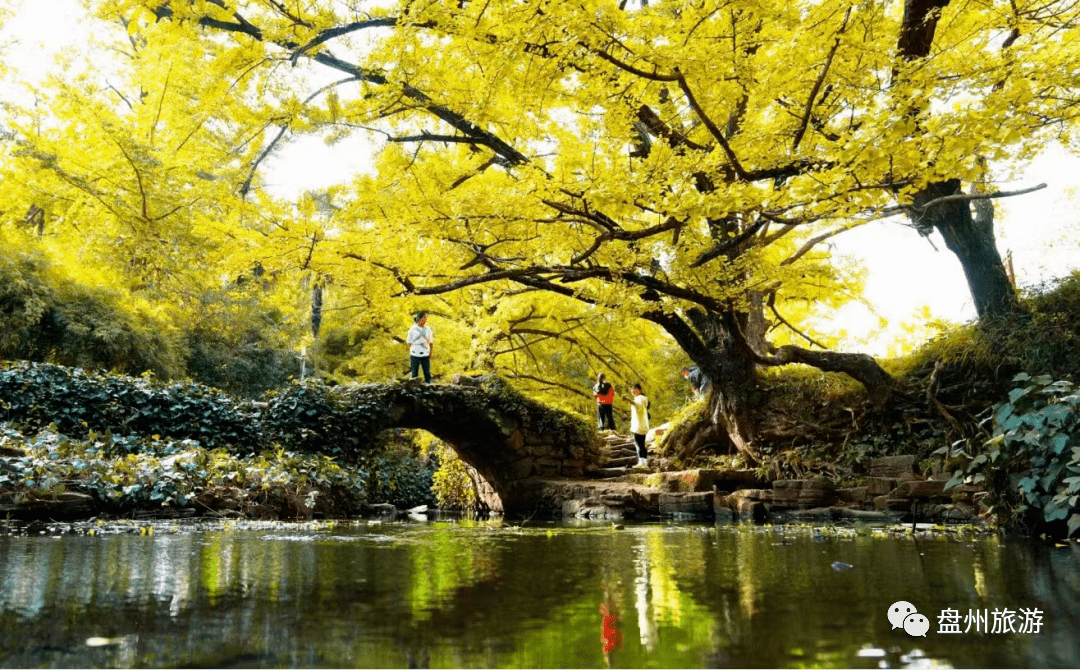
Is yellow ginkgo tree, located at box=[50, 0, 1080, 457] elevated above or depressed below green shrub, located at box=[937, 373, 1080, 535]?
above

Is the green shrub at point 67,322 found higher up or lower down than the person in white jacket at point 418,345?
higher up

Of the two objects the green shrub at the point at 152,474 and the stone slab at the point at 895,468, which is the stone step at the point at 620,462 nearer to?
the stone slab at the point at 895,468

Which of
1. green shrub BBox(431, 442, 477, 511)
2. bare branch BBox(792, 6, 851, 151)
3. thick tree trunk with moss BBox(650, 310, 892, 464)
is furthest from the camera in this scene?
green shrub BBox(431, 442, 477, 511)

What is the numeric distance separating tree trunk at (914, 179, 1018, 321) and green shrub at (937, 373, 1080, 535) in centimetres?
630

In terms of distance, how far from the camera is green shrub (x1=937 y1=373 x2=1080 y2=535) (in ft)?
14.9

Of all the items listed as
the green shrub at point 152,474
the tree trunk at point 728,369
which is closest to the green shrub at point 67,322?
the green shrub at point 152,474

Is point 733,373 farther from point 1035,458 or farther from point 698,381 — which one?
point 1035,458

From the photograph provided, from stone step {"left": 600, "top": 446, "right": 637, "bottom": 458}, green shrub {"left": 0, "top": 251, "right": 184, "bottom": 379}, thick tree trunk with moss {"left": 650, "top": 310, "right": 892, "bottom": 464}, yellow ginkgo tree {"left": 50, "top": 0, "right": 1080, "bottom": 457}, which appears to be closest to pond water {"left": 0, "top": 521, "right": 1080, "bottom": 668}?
yellow ginkgo tree {"left": 50, "top": 0, "right": 1080, "bottom": 457}

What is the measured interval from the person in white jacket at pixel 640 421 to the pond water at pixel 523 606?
9.05m

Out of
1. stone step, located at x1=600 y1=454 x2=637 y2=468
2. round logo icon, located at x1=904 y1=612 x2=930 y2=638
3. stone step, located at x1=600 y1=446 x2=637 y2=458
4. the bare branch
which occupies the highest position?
the bare branch

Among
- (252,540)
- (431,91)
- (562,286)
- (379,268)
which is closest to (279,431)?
(379,268)

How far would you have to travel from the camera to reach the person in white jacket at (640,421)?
13312 mm

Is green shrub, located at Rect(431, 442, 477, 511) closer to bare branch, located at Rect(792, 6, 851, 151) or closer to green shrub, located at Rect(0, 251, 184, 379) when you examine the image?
green shrub, located at Rect(0, 251, 184, 379)

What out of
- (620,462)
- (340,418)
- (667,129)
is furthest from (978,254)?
(340,418)
